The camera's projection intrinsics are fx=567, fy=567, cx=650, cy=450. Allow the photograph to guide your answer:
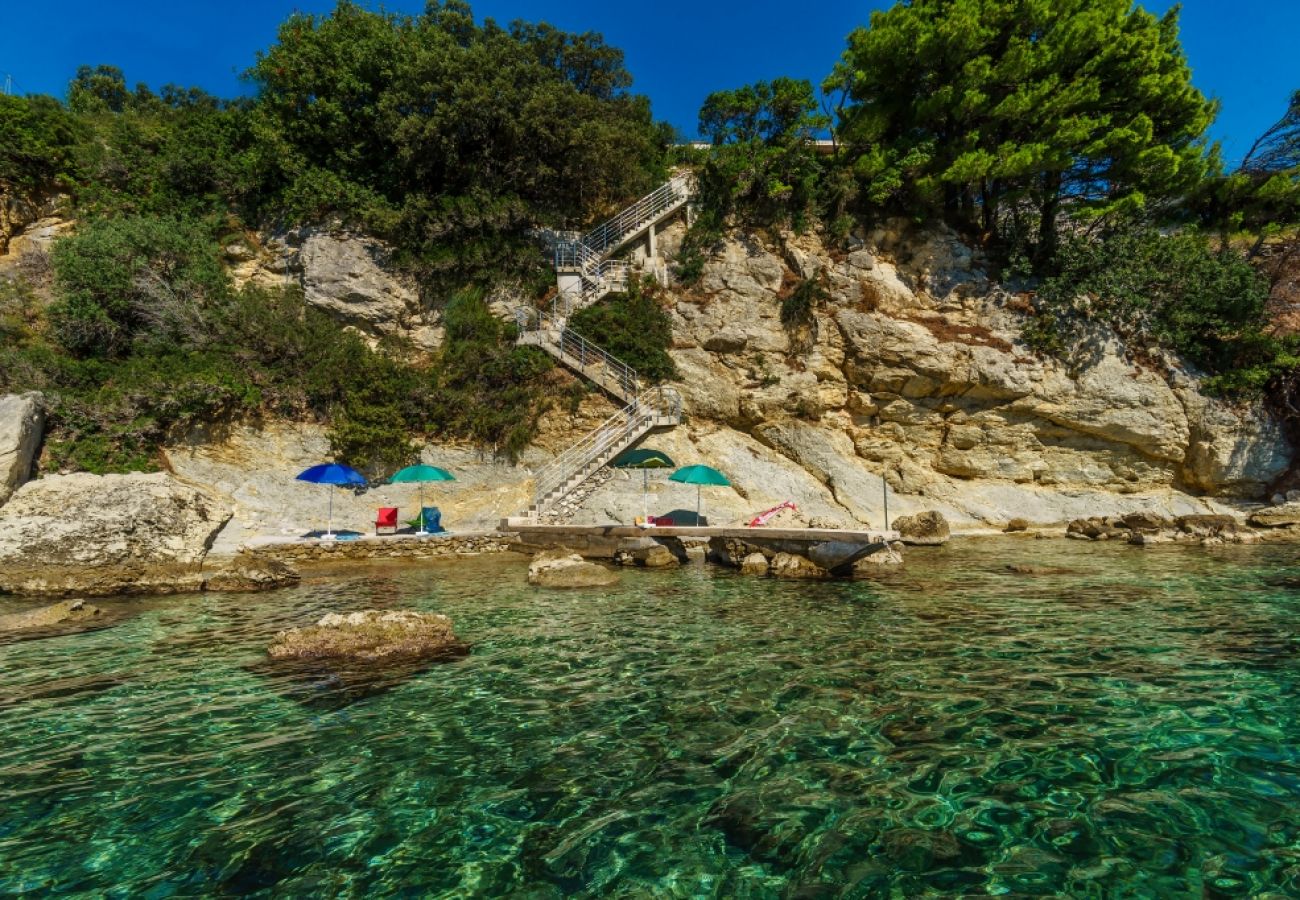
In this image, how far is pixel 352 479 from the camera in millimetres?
15656

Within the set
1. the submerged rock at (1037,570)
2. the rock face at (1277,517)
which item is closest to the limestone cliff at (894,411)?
the rock face at (1277,517)

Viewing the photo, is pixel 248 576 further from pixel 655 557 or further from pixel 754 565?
pixel 754 565

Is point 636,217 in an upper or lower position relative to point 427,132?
lower

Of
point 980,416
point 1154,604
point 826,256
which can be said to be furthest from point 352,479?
point 980,416

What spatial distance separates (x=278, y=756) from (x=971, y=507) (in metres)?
23.2

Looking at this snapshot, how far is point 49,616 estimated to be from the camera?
29.9 feet

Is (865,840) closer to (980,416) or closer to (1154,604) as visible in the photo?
(1154,604)

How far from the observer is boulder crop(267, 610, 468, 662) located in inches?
288

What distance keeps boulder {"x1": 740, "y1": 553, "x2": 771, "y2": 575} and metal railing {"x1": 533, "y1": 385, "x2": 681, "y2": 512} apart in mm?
6752

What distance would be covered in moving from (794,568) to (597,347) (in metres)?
13.2

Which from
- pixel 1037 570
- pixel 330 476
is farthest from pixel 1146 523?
pixel 330 476

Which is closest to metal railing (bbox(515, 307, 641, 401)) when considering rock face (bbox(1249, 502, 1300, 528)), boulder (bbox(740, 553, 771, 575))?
boulder (bbox(740, 553, 771, 575))

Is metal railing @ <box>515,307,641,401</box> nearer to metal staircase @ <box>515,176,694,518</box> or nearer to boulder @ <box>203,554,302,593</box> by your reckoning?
metal staircase @ <box>515,176,694,518</box>

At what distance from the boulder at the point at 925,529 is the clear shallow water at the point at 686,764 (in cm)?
983
